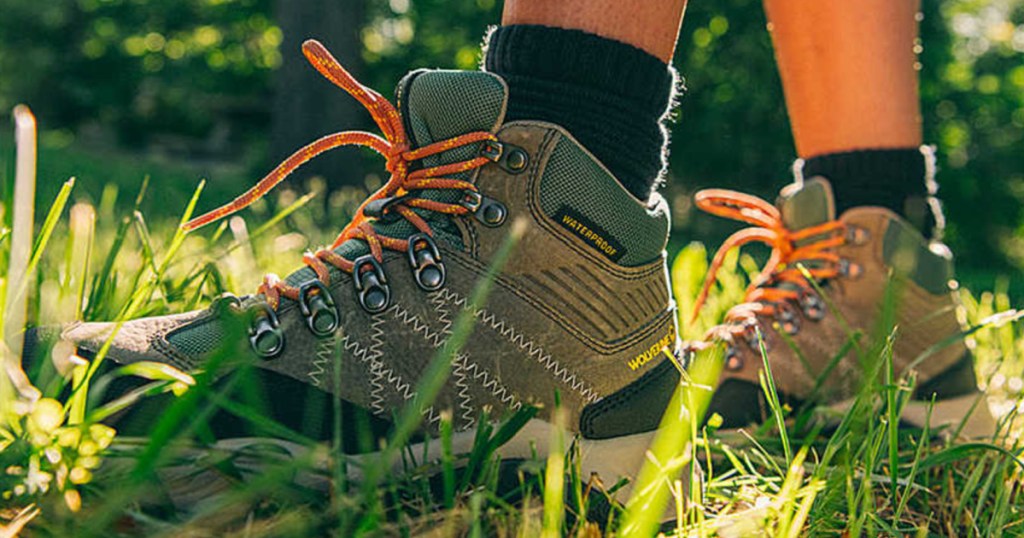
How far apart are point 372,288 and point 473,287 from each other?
119mm

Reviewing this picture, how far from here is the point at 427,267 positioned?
1140 mm

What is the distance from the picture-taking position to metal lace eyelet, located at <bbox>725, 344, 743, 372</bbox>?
5.27 ft

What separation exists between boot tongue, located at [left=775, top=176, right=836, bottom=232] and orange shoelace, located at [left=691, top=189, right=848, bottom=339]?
0.01 metres

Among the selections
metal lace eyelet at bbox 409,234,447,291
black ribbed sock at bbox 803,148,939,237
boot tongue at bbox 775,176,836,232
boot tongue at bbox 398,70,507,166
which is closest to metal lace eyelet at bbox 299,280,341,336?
metal lace eyelet at bbox 409,234,447,291

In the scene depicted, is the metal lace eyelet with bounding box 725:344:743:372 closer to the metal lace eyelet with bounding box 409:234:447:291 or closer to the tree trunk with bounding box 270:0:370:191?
the metal lace eyelet with bounding box 409:234:447:291

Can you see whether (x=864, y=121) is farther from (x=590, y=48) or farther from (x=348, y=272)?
(x=348, y=272)

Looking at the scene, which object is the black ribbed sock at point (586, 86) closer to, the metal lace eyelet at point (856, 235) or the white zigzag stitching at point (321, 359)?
the white zigzag stitching at point (321, 359)

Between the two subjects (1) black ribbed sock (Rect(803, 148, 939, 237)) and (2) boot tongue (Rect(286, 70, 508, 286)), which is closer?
(2) boot tongue (Rect(286, 70, 508, 286))

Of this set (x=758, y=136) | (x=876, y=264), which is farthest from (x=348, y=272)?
(x=758, y=136)

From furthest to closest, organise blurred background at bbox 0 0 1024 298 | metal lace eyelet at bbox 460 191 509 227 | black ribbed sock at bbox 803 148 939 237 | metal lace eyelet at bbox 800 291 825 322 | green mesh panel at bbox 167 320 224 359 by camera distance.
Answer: blurred background at bbox 0 0 1024 298, black ribbed sock at bbox 803 148 939 237, metal lace eyelet at bbox 800 291 825 322, metal lace eyelet at bbox 460 191 509 227, green mesh panel at bbox 167 320 224 359

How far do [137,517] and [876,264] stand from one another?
1378mm

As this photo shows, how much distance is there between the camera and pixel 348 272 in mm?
1138

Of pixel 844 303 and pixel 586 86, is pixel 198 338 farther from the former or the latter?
pixel 844 303

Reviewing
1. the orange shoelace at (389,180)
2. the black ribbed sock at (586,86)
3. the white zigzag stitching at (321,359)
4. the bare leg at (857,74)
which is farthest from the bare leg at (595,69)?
the bare leg at (857,74)
